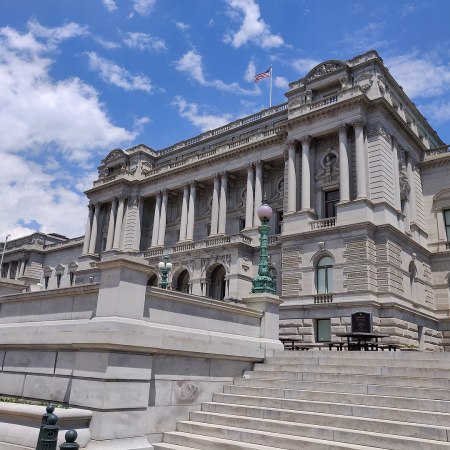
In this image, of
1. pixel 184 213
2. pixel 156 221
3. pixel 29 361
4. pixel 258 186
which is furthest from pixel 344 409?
pixel 156 221

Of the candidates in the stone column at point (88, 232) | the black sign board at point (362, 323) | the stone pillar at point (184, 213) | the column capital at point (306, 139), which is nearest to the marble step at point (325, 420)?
the black sign board at point (362, 323)

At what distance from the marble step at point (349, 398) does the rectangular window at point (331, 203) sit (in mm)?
23232

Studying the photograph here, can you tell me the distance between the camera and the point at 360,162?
101 feet

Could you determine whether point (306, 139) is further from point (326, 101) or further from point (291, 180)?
point (291, 180)

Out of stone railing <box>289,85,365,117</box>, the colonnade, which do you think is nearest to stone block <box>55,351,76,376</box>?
the colonnade

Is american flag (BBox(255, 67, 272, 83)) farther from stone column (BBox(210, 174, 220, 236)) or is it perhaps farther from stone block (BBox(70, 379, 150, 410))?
stone block (BBox(70, 379, 150, 410))

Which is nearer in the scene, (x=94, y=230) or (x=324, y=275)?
(x=324, y=275)

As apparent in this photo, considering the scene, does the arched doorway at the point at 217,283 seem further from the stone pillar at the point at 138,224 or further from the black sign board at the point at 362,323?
the black sign board at the point at 362,323

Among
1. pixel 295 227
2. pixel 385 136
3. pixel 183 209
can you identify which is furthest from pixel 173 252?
pixel 385 136

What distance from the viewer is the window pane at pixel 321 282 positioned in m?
29.8

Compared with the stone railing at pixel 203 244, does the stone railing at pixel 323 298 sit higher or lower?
lower

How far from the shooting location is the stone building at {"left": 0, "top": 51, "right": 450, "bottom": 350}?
28688mm

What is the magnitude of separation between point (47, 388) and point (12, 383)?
176 centimetres

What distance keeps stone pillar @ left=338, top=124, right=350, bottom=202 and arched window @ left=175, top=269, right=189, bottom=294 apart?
52.4 feet
